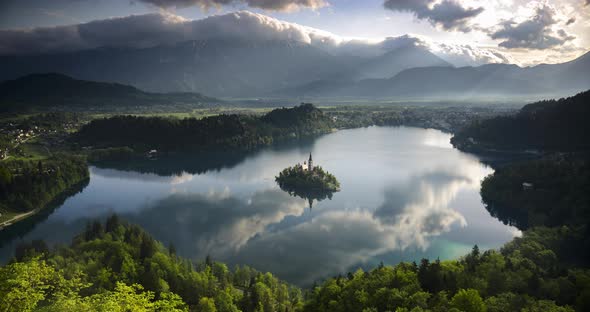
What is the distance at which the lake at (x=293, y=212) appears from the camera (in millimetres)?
44000

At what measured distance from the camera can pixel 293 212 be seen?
5841 cm

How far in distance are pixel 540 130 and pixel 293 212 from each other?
7556 centimetres

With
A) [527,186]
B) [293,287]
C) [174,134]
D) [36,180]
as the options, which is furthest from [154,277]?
[174,134]

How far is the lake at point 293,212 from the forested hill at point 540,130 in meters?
16.4

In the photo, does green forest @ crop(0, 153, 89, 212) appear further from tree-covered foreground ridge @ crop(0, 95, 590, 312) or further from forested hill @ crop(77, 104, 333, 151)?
forested hill @ crop(77, 104, 333, 151)

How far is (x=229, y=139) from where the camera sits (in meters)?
115

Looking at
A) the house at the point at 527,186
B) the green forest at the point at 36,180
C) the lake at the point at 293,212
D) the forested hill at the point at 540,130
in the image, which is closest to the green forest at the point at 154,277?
the lake at the point at 293,212

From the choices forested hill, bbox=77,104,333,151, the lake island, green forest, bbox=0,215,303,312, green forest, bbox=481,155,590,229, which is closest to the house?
green forest, bbox=481,155,590,229

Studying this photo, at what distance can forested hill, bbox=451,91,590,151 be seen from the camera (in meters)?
85.2

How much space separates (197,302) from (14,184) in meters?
47.7

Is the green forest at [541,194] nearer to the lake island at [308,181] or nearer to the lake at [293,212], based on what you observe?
the lake at [293,212]

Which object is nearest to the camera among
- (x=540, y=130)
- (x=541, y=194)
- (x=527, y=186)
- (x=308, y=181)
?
(x=541, y=194)

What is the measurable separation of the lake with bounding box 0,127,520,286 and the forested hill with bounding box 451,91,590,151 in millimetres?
16377

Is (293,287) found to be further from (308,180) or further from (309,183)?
(308,180)
